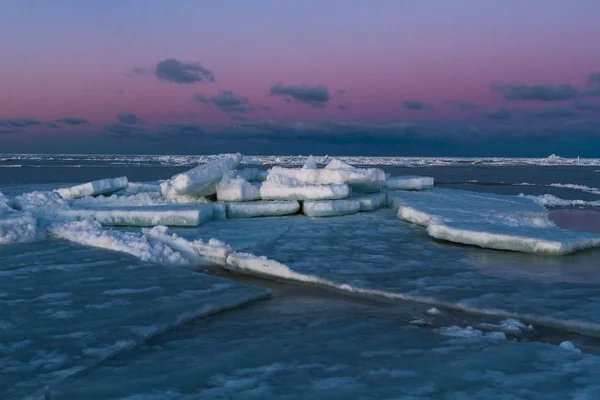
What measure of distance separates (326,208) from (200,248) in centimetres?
334

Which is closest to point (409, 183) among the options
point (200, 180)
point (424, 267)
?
point (200, 180)

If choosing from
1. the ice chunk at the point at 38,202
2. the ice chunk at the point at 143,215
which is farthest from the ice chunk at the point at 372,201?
the ice chunk at the point at 38,202

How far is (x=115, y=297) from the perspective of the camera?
4.11m

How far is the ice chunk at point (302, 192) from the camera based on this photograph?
29.3 ft

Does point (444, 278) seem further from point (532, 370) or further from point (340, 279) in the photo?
point (532, 370)

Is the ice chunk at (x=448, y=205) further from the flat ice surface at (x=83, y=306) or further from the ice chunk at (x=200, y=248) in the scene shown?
the flat ice surface at (x=83, y=306)

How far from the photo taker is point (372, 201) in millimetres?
9930

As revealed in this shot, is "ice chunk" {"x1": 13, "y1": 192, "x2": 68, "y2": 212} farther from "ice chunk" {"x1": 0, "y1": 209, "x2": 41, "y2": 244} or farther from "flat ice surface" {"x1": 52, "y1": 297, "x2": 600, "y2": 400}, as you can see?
"flat ice surface" {"x1": 52, "y1": 297, "x2": 600, "y2": 400}

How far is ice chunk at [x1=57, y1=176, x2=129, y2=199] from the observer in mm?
9805

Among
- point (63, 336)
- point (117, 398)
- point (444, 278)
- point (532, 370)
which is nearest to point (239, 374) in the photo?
point (117, 398)

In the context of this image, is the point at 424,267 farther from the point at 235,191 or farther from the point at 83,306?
the point at 235,191

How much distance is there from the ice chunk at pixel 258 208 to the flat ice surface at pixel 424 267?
0.64m

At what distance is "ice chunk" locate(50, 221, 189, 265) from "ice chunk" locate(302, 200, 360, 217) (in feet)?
11.1

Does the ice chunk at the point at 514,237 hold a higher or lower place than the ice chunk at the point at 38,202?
lower
